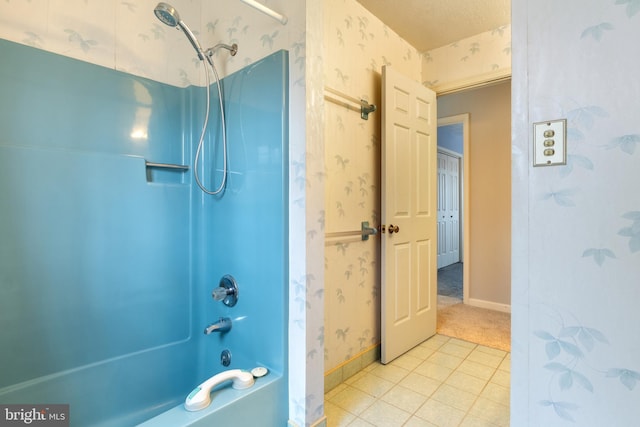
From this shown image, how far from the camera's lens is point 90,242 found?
1400 mm

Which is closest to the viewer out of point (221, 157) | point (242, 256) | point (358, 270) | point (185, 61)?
point (242, 256)

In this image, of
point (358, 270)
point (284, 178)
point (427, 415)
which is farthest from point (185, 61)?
point (427, 415)

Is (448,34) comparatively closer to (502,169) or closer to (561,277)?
(502,169)

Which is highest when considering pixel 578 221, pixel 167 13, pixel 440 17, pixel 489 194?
pixel 440 17

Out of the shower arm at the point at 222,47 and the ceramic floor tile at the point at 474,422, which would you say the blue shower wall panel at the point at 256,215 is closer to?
the shower arm at the point at 222,47

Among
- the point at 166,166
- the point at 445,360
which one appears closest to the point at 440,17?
the point at 166,166

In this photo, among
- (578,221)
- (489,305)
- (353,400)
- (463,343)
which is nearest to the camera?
(578,221)

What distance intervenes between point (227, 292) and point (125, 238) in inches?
22.2

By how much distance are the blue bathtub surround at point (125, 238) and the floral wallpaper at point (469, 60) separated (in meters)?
1.73

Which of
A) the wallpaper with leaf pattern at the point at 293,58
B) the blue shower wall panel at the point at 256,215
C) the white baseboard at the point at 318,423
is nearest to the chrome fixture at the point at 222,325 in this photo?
the blue shower wall panel at the point at 256,215

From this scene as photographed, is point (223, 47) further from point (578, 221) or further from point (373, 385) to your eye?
point (373, 385)

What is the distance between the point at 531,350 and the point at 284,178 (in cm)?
101

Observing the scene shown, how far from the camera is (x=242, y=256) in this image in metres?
1.50

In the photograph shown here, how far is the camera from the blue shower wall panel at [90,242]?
4.05ft
